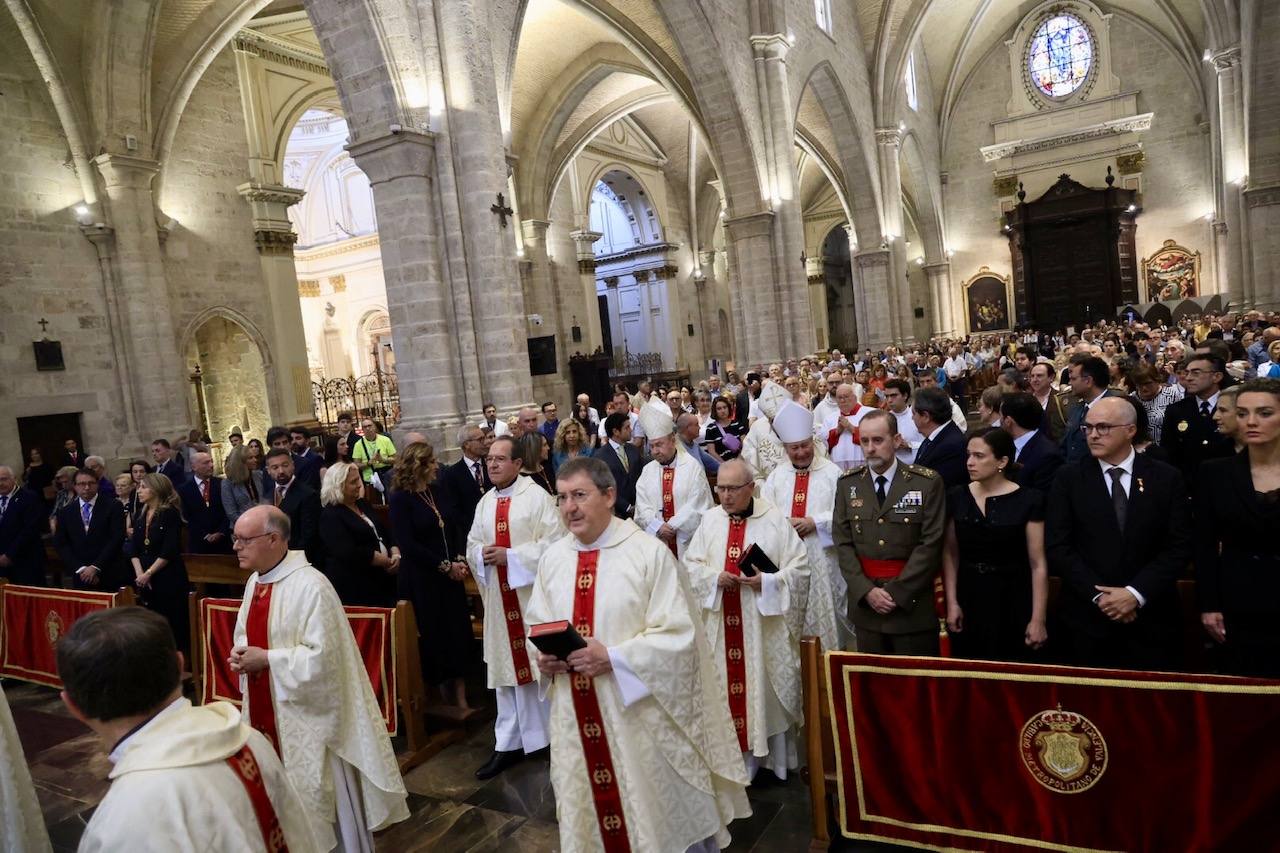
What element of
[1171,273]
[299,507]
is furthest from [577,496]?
[1171,273]

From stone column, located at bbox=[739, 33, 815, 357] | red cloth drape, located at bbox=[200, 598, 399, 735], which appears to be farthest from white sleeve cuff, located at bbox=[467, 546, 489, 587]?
stone column, located at bbox=[739, 33, 815, 357]

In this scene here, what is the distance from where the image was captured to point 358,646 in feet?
14.5

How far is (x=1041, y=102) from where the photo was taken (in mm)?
31625

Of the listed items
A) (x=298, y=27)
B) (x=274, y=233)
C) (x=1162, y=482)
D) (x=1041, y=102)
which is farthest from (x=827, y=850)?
(x=1041, y=102)

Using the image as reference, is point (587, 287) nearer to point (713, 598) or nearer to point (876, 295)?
point (876, 295)

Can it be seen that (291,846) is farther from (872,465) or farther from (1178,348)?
(1178,348)

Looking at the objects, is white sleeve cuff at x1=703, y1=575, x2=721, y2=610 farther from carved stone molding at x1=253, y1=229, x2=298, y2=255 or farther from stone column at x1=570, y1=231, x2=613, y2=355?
stone column at x1=570, y1=231, x2=613, y2=355

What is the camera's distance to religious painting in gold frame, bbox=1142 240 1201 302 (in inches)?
1144

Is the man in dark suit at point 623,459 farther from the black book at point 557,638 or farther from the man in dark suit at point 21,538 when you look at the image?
the man in dark suit at point 21,538

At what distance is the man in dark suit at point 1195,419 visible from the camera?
5172 millimetres

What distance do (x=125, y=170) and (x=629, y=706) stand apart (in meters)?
14.7

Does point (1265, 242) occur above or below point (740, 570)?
above

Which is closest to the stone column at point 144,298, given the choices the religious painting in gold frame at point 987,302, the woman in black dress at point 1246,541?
the woman in black dress at point 1246,541

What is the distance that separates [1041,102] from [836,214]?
924cm
